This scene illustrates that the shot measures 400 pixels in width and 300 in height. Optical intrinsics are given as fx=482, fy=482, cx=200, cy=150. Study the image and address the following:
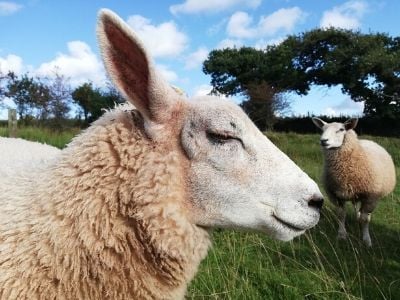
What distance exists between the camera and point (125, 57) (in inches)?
79.9

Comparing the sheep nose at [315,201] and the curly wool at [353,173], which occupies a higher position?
the sheep nose at [315,201]

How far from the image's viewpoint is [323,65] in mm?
40000

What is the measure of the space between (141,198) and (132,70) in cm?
54

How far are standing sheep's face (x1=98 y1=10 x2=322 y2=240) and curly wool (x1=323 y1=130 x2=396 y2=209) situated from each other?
20.7 ft

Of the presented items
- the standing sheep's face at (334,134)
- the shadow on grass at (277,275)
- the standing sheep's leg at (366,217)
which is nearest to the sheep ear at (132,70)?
the shadow on grass at (277,275)

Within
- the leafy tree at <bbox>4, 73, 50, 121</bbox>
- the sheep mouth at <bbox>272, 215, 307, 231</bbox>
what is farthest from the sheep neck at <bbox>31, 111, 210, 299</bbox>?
the leafy tree at <bbox>4, 73, 50, 121</bbox>

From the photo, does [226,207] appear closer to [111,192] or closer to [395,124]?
[111,192]

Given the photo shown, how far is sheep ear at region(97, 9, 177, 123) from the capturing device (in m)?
1.96

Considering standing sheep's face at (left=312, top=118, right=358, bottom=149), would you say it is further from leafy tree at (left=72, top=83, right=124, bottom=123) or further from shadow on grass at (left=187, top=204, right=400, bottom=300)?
Result: leafy tree at (left=72, top=83, right=124, bottom=123)

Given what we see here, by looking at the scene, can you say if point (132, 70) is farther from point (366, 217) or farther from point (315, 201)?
point (366, 217)

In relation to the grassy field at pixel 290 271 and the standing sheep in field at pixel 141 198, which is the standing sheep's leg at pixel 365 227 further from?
the standing sheep in field at pixel 141 198

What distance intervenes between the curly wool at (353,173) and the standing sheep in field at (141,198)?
6.31 meters

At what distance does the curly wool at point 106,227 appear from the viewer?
76.2 inches

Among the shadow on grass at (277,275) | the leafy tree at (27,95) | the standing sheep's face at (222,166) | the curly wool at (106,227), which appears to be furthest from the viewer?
the leafy tree at (27,95)
